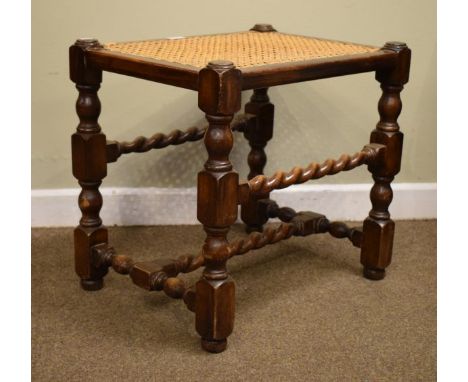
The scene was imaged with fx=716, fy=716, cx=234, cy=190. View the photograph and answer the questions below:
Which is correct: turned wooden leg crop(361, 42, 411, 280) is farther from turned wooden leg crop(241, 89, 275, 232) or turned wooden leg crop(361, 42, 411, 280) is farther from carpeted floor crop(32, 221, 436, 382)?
turned wooden leg crop(241, 89, 275, 232)

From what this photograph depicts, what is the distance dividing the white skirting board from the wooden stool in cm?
17

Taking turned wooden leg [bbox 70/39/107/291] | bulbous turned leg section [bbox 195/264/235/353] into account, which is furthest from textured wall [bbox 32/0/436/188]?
bulbous turned leg section [bbox 195/264/235/353]

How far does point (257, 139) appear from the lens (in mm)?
1438

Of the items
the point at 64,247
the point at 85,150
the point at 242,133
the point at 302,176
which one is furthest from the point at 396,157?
the point at 64,247

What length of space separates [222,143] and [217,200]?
0.26 ft

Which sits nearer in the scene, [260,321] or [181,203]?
[260,321]

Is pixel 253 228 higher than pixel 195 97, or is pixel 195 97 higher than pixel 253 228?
pixel 195 97

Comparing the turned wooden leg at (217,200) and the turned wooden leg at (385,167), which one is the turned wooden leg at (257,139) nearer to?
the turned wooden leg at (385,167)

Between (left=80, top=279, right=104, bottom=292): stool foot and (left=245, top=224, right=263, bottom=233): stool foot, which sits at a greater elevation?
(left=245, top=224, right=263, bottom=233): stool foot

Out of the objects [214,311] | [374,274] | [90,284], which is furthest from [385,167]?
[90,284]

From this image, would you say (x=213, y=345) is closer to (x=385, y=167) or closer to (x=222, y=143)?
(x=222, y=143)

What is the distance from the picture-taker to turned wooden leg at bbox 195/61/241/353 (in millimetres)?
923

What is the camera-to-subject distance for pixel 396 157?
124 centimetres

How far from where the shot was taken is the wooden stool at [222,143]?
961 mm
